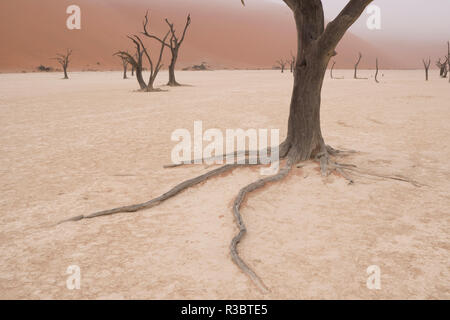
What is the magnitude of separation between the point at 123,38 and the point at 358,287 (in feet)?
239

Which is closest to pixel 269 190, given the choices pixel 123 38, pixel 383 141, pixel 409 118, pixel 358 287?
pixel 358 287

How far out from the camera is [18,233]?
3145 millimetres

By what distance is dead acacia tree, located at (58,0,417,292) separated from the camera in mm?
4172

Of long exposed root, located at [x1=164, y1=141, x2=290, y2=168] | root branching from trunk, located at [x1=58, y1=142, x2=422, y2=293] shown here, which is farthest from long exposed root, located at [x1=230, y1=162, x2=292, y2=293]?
long exposed root, located at [x1=164, y1=141, x2=290, y2=168]

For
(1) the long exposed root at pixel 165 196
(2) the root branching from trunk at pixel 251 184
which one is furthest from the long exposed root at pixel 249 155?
(1) the long exposed root at pixel 165 196

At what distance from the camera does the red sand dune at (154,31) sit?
5334cm

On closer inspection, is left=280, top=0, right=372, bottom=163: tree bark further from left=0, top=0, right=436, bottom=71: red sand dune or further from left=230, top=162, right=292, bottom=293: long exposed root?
left=0, top=0, right=436, bottom=71: red sand dune

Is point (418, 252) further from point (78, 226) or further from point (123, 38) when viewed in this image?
point (123, 38)

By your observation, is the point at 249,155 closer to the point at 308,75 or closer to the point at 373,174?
the point at 308,75

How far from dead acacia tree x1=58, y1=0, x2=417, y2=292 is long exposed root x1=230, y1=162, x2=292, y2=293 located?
0.01 m

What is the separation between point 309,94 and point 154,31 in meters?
81.3

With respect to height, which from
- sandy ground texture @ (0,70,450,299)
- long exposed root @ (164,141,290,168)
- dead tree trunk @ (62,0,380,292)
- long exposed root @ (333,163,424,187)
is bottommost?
sandy ground texture @ (0,70,450,299)

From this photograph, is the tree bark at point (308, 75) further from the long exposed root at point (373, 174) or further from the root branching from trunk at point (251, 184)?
the long exposed root at point (373, 174)
